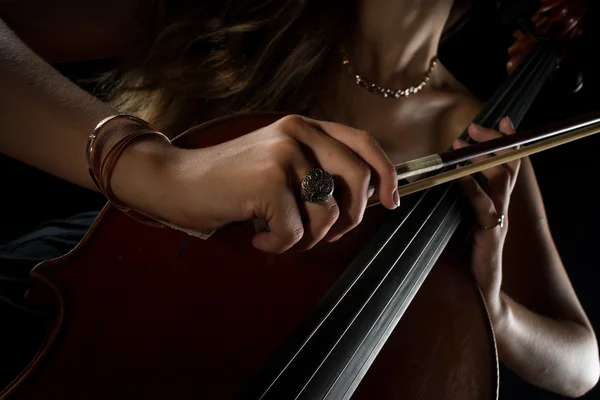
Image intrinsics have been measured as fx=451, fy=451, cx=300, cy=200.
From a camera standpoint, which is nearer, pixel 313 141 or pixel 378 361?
pixel 313 141

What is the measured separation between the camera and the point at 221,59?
75 cm

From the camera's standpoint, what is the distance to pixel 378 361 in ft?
1.58

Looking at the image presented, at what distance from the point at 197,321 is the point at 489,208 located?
411mm

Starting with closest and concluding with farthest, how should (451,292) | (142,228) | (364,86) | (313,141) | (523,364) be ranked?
1. (313,141)
2. (142,228)
3. (451,292)
4. (523,364)
5. (364,86)

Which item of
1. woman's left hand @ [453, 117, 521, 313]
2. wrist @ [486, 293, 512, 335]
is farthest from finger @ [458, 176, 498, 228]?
wrist @ [486, 293, 512, 335]

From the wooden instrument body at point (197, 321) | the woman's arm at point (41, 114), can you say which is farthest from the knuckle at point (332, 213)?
the woman's arm at point (41, 114)

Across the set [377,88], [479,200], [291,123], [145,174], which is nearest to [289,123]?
[291,123]

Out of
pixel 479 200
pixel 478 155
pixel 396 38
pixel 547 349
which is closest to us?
pixel 478 155

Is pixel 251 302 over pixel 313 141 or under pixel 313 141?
under

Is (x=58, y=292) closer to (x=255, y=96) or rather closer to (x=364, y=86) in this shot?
(x=255, y=96)

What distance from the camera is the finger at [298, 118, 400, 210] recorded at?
1.22ft

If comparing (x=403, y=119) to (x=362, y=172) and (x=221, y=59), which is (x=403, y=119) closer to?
(x=221, y=59)

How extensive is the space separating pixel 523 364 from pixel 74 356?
0.69m

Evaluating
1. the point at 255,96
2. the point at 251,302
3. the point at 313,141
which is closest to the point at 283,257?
the point at 251,302
